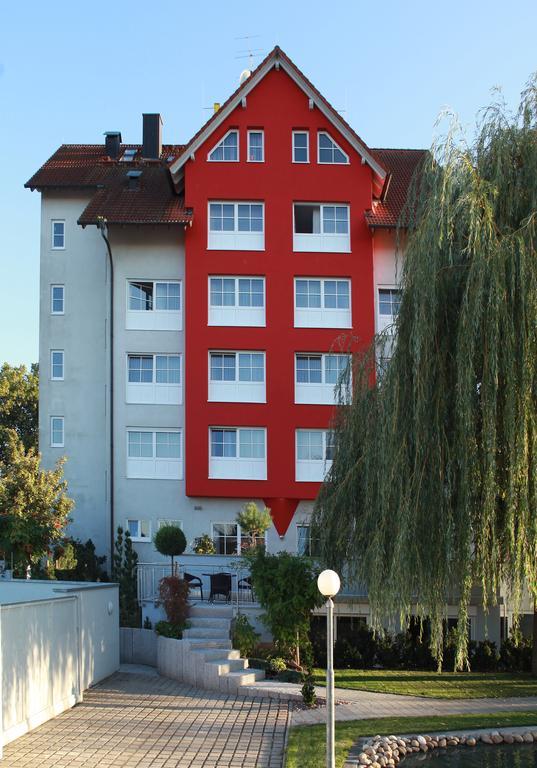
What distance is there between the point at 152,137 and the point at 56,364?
1008 cm

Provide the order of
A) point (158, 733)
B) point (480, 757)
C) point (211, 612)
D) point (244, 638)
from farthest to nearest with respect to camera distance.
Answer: point (211, 612) < point (244, 638) < point (158, 733) < point (480, 757)

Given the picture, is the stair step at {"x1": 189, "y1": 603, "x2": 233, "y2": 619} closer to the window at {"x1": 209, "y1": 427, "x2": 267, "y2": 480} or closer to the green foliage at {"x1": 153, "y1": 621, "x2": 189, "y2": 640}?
the green foliage at {"x1": 153, "y1": 621, "x2": 189, "y2": 640}

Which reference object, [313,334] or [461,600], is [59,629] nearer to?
[461,600]

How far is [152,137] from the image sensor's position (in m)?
37.5

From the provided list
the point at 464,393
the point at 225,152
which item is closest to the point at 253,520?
the point at 225,152

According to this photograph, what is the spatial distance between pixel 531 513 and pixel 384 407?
119 inches

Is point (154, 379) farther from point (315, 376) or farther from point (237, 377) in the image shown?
point (315, 376)

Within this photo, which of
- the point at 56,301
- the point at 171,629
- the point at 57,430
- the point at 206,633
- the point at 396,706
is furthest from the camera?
the point at 56,301

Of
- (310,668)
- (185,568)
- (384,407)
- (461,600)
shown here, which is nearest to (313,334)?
(185,568)

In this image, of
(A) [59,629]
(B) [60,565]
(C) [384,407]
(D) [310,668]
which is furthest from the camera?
(B) [60,565]

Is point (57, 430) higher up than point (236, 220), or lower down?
lower down

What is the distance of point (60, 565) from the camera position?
27578 millimetres

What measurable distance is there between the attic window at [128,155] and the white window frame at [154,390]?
875cm

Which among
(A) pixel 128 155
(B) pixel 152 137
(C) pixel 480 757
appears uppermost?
(B) pixel 152 137
